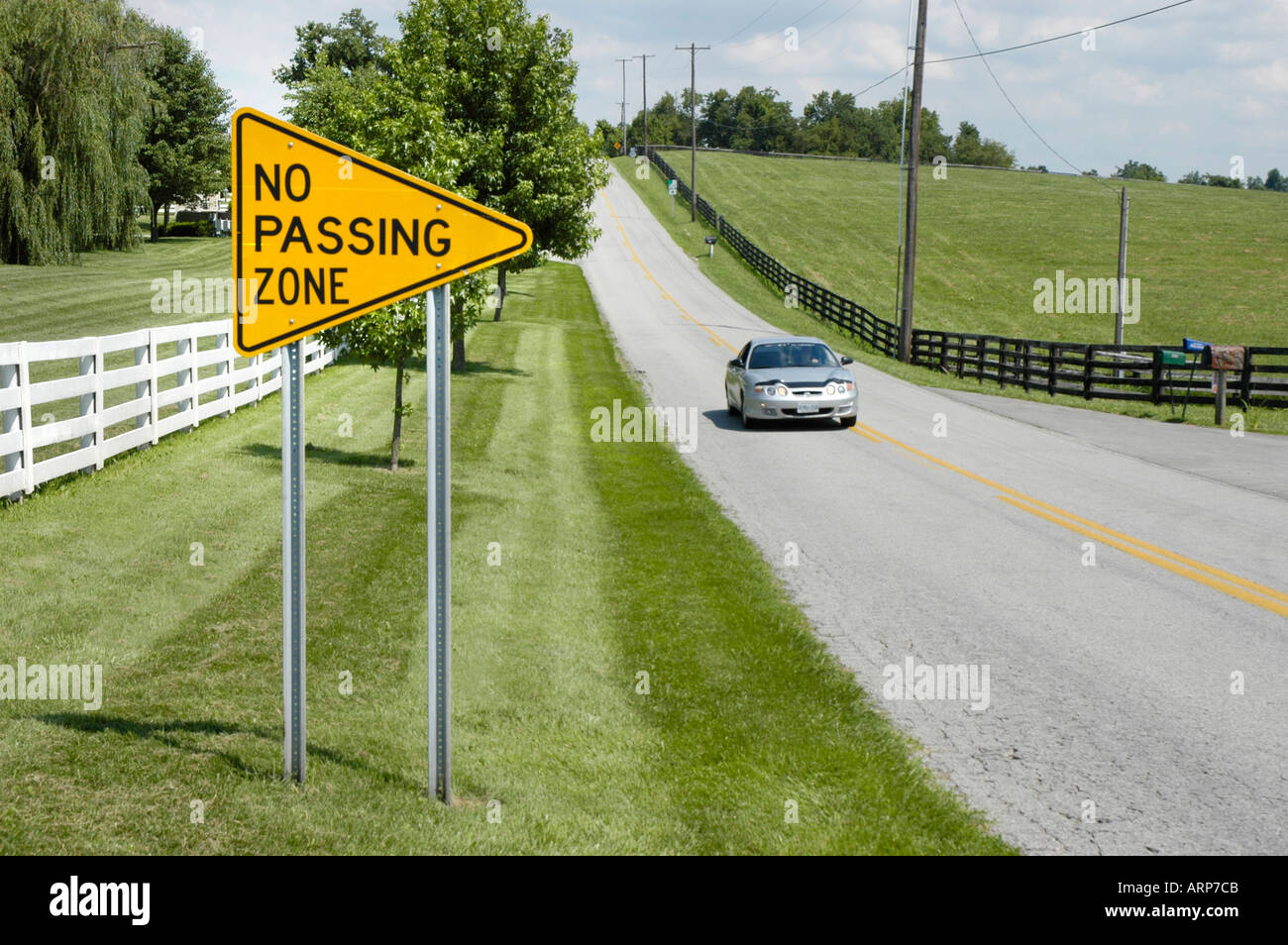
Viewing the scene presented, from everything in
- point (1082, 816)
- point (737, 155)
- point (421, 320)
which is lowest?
point (1082, 816)

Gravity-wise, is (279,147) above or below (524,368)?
above

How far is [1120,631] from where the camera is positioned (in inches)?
327

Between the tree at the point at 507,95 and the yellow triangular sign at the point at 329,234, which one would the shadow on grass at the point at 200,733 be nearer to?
the yellow triangular sign at the point at 329,234

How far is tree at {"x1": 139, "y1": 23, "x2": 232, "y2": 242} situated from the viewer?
2788 inches

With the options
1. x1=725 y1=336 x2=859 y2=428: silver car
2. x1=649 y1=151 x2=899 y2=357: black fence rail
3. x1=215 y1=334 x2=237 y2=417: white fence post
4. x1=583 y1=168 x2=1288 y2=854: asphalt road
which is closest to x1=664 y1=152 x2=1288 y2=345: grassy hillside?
x1=649 y1=151 x2=899 y2=357: black fence rail

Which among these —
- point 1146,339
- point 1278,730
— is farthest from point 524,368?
point 1146,339

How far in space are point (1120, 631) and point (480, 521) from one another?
6026mm

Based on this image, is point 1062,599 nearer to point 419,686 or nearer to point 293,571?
point 419,686

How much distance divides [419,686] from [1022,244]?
72.4 metres

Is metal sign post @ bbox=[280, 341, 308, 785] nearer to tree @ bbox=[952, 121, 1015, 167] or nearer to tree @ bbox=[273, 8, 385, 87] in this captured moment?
tree @ bbox=[273, 8, 385, 87]

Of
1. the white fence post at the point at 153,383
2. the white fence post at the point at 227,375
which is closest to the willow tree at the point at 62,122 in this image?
the white fence post at the point at 227,375

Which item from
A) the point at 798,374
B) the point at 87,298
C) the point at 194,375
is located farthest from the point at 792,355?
the point at 87,298
